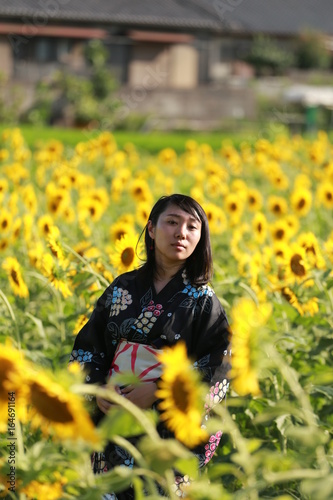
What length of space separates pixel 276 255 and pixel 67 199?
1.52 m

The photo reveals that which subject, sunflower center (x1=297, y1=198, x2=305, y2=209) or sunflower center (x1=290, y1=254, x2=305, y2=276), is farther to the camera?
sunflower center (x1=297, y1=198, x2=305, y2=209)

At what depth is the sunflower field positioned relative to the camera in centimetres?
164

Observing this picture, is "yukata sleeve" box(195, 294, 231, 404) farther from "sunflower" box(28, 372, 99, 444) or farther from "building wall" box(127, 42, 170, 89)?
"building wall" box(127, 42, 170, 89)

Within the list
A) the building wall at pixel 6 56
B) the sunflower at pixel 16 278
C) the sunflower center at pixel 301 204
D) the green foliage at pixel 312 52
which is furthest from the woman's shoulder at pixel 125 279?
the green foliage at pixel 312 52

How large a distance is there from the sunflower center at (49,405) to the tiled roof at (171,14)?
2952cm

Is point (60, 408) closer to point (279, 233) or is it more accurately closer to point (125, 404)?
point (125, 404)

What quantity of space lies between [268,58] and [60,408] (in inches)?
1367

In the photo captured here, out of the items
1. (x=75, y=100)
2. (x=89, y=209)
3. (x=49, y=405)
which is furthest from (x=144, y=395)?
(x=75, y=100)

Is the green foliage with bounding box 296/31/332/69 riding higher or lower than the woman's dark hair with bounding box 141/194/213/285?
higher

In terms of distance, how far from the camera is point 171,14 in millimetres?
32844

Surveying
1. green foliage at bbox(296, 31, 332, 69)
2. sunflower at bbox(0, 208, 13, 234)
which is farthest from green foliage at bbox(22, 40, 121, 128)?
sunflower at bbox(0, 208, 13, 234)

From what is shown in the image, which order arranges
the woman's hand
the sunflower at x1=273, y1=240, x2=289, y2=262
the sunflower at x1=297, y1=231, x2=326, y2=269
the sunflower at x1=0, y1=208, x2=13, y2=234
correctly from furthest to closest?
1. the sunflower at x1=0, y1=208, x2=13, y2=234
2. the sunflower at x1=273, y1=240, x2=289, y2=262
3. the sunflower at x1=297, y1=231, x2=326, y2=269
4. the woman's hand

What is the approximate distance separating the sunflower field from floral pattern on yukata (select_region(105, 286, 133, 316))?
221 millimetres

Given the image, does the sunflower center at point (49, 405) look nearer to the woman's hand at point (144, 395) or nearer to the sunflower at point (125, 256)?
the woman's hand at point (144, 395)
